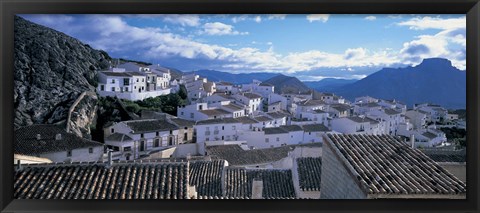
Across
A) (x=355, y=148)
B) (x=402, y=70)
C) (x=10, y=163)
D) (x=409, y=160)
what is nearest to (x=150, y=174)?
(x=10, y=163)

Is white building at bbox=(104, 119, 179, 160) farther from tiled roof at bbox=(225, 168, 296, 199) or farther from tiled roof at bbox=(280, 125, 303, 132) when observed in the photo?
tiled roof at bbox=(225, 168, 296, 199)

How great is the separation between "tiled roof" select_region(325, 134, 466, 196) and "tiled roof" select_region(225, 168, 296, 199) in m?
2.19

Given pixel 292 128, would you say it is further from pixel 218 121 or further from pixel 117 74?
pixel 117 74

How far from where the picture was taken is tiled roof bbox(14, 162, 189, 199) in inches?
77.7

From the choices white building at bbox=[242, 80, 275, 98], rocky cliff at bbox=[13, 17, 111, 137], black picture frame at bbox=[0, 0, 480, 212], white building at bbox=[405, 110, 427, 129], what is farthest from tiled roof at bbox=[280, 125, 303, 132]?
black picture frame at bbox=[0, 0, 480, 212]

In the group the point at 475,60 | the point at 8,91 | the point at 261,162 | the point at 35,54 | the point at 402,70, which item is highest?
the point at 35,54

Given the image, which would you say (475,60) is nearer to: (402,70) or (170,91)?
(402,70)

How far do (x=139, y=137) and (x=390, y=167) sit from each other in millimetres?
9038

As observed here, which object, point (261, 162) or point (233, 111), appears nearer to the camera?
point (261, 162)

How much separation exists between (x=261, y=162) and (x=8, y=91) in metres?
7.52

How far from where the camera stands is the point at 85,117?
10.5 metres

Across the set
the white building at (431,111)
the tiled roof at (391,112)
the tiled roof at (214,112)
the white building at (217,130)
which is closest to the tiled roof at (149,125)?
the white building at (217,130)

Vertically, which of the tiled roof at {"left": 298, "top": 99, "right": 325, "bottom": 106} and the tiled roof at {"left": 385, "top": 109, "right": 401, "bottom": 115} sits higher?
the tiled roof at {"left": 298, "top": 99, "right": 325, "bottom": 106}

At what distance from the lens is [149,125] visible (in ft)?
36.3
